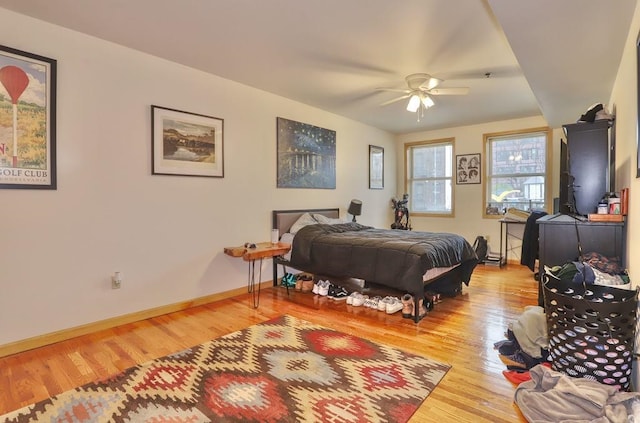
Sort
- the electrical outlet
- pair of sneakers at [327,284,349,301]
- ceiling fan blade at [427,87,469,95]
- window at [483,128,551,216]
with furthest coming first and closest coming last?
window at [483,128,551,216], pair of sneakers at [327,284,349,301], ceiling fan blade at [427,87,469,95], the electrical outlet

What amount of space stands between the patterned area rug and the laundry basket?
2.35 ft

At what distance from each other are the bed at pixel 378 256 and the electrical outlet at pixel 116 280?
1791 mm

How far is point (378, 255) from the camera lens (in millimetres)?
3305

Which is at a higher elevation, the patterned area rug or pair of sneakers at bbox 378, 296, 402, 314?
pair of sneakers at bbox 378, 296, 402, 314

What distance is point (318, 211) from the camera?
500cm

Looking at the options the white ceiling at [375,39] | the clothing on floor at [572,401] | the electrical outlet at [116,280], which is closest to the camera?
the clothing on floor at [572,401]

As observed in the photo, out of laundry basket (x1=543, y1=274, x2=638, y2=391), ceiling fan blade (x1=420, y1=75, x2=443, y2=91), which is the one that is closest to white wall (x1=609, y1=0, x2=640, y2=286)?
laundry basket (x1=543, y1=274, x2=638, y2=391)

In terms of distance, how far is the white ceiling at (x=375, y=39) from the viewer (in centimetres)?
226

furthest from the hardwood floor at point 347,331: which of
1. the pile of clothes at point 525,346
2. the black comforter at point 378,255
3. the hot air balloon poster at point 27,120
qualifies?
the hot air balloon poster at point 27,120

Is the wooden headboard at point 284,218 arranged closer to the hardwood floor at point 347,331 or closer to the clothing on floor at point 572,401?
the hardwood floor at point 347,331

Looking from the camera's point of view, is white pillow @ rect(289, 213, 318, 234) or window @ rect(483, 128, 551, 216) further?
window @ rect(483, 128, 551, 216)

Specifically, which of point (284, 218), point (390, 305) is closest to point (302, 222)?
point (284, 218)

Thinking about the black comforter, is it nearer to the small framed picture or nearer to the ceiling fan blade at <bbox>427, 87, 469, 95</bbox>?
the ceiling fan blade at <bbox>427, 87, 469, 95</bbox>

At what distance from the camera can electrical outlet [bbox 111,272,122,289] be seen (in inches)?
117
